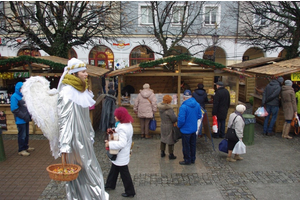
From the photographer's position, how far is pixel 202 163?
6.24m

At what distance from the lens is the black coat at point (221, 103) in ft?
26.3

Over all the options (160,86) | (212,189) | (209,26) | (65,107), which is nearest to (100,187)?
(65,107)

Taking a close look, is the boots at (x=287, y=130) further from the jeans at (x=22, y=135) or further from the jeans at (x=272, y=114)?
the jeans at (x=22, y=135)

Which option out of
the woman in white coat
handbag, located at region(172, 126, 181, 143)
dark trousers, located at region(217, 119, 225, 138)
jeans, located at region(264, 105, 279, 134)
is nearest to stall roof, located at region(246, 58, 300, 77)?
Answer: jeans, located at region(264, 105, 279, 134)

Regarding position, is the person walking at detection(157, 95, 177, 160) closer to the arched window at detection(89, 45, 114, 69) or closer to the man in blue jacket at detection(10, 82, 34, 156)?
the man in blue jacket at detection(10, 82, 34, 156)

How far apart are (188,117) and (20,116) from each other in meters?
4.27

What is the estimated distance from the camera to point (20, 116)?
251 inches

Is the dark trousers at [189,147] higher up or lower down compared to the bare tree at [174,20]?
lower down

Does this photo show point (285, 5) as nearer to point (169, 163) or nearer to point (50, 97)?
point (169, 163)

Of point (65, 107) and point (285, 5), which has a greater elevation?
point (285, 5)

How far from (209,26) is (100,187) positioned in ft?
62.8

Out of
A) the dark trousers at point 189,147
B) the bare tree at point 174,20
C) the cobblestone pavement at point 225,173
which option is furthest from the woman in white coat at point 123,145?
the bare tree at point 174,20

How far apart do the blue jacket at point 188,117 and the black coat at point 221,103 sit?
8.09 feet

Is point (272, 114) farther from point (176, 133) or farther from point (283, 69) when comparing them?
point (176, 133)
